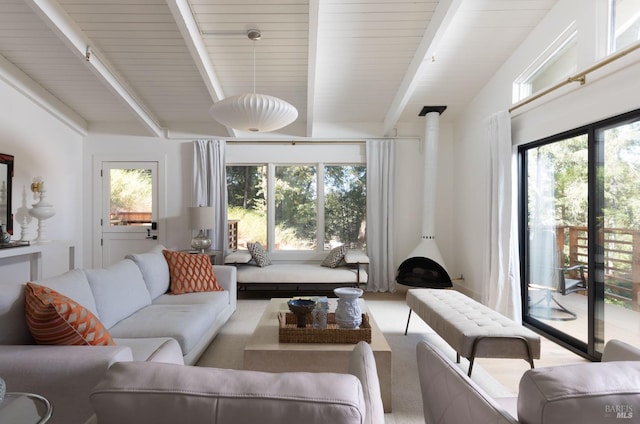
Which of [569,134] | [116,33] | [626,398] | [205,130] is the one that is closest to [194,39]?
[116,33]

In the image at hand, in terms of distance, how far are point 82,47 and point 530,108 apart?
4299mm

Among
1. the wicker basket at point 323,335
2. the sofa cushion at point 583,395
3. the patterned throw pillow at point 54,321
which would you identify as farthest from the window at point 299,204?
the sofa cushion at point 583,395

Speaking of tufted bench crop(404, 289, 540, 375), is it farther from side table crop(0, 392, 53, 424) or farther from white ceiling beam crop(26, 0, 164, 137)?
white ceiling beam crop(26, 0, 164, 137)

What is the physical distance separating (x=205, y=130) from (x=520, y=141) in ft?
13.6

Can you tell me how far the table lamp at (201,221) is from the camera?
477cm

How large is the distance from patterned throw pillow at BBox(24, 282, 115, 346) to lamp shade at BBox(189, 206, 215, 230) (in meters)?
3.11

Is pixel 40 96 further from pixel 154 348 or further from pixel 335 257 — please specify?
pixel 335 257

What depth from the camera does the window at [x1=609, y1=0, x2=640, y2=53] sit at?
2.37 m

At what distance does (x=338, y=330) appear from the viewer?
7.30 ft

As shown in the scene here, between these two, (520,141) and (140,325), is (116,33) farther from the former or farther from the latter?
(520,141)

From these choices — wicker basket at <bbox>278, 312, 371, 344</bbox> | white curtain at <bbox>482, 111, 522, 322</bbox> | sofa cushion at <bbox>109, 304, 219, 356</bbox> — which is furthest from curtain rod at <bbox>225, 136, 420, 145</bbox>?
wicker basket at <bbox>278, 312, 371, 344</bbox>

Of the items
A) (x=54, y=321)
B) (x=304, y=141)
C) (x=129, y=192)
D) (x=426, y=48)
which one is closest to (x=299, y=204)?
(x=304, y=141)

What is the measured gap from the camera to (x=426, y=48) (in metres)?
3.34

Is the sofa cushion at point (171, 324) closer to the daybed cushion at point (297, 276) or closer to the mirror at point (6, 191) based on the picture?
the daybed cushion at point (297, 276)
